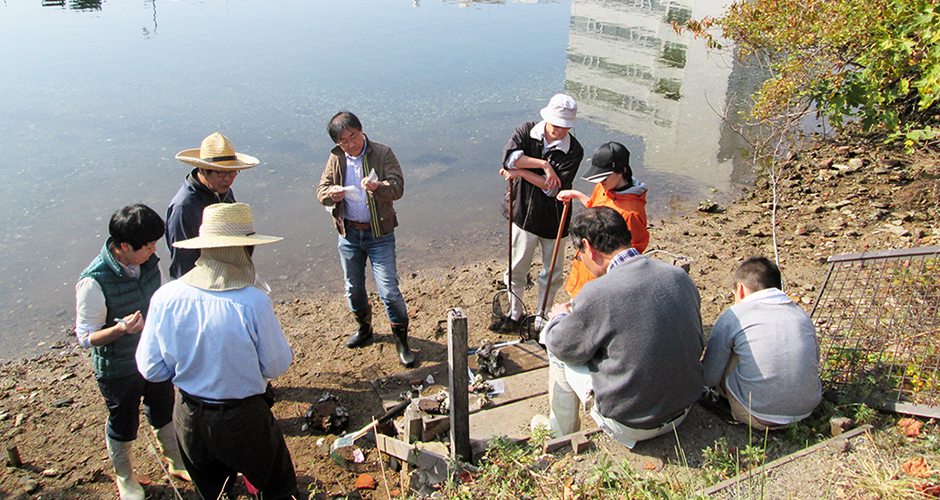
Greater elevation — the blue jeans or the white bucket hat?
the white bucket hat

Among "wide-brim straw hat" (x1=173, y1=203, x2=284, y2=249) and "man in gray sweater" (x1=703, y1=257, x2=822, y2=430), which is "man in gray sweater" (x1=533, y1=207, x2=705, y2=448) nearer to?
"man in gray sweater" (x1=703, y1=257, x2=822, y2=430)

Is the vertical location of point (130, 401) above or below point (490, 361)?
above

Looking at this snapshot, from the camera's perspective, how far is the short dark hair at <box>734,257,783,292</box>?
10.5ft

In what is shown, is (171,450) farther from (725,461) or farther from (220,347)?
(725,461)

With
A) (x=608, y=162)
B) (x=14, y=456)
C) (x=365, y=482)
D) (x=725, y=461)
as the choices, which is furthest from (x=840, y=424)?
(x=14, y=456)

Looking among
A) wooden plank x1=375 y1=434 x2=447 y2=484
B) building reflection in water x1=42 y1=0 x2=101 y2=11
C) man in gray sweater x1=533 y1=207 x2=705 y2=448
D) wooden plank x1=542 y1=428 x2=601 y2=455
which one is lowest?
wooden plank x1=375 y1=434 x2=447 y2=484

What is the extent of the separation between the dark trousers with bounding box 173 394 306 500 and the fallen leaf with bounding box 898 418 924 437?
336 centimetres

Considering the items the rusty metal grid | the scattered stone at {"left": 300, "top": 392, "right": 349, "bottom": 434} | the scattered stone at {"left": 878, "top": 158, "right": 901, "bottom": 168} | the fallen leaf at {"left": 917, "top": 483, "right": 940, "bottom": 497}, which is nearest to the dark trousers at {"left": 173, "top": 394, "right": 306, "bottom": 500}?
the scattered stone at {"left": 300, "top": 392, "right": 349, "bottom": 434}

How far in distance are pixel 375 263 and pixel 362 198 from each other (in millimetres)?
579

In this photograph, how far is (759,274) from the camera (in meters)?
3.21

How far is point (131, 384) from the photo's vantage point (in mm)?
3404

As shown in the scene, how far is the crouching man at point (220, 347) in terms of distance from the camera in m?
2.69

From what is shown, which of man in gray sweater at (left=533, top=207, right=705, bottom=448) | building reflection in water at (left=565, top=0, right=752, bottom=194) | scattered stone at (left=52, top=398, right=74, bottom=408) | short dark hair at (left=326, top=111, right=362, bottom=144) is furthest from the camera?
building reflection in water at (left=565, top=0, right=752, bottom=194)

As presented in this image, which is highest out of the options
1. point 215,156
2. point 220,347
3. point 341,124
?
point 341,124
